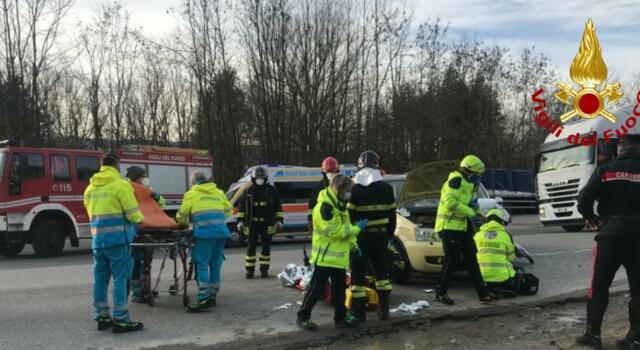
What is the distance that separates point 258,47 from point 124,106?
1045 cm

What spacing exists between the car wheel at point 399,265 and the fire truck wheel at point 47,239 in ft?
31.2

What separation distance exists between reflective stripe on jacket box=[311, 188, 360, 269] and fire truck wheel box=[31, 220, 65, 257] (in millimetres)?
10507

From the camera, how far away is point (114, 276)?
5.98 m

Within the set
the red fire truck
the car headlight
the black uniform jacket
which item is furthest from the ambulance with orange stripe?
the black uniform jacket

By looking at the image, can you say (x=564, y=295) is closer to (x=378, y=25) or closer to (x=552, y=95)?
(x=378, y=25)

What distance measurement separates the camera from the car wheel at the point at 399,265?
8492mm

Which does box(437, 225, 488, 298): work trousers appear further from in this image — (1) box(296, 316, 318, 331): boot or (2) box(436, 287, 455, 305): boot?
(1) box(296, 316, 318, 331): boot

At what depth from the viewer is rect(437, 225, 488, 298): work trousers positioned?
23.4 ft

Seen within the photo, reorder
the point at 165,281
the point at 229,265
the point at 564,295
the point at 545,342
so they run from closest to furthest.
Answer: the point at 545,342 → the point at 564,295 → the point at 165,281 → the point at 229,265

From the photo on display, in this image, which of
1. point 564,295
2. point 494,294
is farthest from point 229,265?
point 564,295

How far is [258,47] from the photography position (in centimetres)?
2706

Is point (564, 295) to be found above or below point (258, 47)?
below

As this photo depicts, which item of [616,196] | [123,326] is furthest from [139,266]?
[616,196]

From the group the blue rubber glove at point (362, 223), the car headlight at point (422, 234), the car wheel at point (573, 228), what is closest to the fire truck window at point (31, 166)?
the car headlight at point (422, 234)
